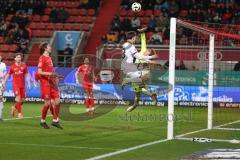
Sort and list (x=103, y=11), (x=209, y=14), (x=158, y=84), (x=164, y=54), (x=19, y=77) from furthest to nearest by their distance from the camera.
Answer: (x=103, y=11) < (x=209, y=14) < (x=164, y=54) < (x=158, y=84) < (x=19, y=77)

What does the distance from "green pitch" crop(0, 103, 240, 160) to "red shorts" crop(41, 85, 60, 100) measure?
0.91m

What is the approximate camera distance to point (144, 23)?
33.2 meters

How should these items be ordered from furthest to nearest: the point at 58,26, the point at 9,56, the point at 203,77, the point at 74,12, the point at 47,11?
the point at 47,11, the point at 74,12, the point at 58,26, the point at 9,56, the point at 203,77

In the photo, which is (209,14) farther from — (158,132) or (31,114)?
(158,132)

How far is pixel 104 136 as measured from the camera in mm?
14453

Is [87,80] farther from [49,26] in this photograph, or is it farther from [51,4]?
[51,4]

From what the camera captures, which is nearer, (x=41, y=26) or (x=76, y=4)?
(x=41, y=26)

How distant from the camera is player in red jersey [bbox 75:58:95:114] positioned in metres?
21.9

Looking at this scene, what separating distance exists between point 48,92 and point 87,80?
29.5ft

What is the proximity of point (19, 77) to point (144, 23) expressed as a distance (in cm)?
1394

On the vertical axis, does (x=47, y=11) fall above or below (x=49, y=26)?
above

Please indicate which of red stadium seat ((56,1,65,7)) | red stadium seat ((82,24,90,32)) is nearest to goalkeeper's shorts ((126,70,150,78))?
red stadium seat ((82,24,90,32))

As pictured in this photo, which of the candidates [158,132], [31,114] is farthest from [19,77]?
[158,132]

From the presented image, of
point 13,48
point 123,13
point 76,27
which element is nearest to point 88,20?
point 76,27
